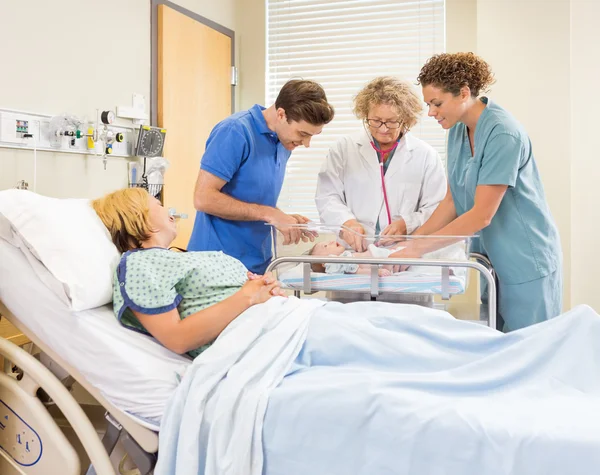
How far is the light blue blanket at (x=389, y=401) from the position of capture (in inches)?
46.6

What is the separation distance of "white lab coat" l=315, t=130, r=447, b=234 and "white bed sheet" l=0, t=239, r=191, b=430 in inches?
44.5

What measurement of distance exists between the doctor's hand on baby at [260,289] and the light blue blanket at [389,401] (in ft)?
0.29

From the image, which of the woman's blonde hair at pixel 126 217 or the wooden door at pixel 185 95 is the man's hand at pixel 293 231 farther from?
the wooden door at pixel 185 95

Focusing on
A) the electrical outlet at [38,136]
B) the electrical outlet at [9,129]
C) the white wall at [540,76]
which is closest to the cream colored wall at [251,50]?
the electrical outlet at [38,136]

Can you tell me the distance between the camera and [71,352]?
1.48m

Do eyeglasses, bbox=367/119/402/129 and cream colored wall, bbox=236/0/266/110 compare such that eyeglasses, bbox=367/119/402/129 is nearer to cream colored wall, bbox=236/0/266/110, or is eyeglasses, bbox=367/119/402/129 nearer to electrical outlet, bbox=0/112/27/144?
electrical outlet, bbox=0/112/27/144

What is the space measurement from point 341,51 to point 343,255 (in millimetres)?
2305

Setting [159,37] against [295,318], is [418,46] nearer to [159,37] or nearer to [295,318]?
[159,37]

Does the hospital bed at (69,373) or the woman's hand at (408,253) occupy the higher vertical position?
the woman's hand at (408,253)

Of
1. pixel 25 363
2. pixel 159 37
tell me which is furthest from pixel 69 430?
pixel 159 37

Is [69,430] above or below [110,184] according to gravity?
below

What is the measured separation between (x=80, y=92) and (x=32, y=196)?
126 cm

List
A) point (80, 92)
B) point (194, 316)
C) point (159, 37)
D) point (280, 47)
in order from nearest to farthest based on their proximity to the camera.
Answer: point (194, 316), point (80, 92), point (159, 37), point (280, 47)

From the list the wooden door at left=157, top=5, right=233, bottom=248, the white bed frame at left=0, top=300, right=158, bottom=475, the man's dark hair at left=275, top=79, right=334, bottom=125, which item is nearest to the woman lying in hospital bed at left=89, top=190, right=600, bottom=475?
the white bed frame at left=0, top=300, right=158, bottom=475
